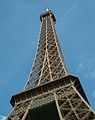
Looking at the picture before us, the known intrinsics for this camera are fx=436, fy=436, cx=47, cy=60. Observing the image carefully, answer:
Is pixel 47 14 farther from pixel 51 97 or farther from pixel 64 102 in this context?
pixel 64 102

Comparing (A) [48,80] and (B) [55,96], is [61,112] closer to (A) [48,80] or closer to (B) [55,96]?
(B) [55,96]

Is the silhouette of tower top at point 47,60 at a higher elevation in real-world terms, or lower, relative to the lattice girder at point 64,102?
higher

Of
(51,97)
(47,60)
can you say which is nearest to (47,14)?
(47,60)

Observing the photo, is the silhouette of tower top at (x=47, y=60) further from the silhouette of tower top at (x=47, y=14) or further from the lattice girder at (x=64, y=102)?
the lattice girder at (x=64, y=102)

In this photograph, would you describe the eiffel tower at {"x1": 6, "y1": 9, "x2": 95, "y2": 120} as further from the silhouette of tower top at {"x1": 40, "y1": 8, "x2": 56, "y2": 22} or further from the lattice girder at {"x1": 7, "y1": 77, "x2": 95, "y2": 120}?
the silhouette of tower top at {"x1": 40, "y1": 8, "x2": 56, "y2": 22}

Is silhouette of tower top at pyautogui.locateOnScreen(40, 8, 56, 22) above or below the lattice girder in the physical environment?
above

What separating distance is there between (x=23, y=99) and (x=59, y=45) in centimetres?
1822

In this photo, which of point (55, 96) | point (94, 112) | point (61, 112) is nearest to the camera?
point (94, 112)

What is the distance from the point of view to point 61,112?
135 feet

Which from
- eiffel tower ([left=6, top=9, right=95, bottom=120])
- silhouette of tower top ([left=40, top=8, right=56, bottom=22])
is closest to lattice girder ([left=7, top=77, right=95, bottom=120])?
eiffel tower ([left=6, top=9, right=95, bottom=120])

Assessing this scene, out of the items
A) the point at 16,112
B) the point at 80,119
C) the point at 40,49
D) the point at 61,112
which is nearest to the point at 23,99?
the point at 16,112

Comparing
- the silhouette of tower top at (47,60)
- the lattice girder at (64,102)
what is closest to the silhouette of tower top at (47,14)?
the silhouette of tower top at (47,60)

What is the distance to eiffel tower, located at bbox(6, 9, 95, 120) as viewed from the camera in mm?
40688

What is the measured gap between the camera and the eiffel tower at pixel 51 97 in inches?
1602
